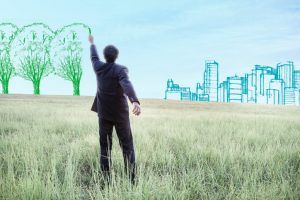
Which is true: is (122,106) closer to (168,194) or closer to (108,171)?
(108,171)

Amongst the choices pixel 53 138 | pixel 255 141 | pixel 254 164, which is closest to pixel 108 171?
pixel 254 164

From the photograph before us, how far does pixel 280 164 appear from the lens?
20.7 ft

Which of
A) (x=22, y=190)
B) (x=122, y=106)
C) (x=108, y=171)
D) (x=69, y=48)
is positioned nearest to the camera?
(x=22, y=190)

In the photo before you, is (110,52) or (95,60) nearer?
(110,52)

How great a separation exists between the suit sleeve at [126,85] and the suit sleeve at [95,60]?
0.46 meters

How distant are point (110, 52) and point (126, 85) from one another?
72 cm

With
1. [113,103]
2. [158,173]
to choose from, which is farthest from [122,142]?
[158,173]

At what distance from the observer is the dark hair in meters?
5.35

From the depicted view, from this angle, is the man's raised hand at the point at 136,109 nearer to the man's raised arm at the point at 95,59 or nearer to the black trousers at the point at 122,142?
the black trousers at the point at 122,142

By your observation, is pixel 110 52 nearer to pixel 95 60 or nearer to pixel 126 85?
pixel 95 60

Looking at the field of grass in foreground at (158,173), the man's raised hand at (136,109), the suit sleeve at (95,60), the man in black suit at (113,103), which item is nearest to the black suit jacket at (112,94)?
the man in black suit at (113,103)

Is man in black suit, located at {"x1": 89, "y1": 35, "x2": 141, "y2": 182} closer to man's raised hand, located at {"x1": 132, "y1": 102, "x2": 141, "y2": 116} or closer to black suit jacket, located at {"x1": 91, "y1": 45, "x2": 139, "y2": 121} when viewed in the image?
black suit jacket, located at {"x1": 91, "y1": 45, "x2": 139, "y2": 121}

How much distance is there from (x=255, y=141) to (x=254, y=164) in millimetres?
3376

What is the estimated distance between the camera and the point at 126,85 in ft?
16.1
